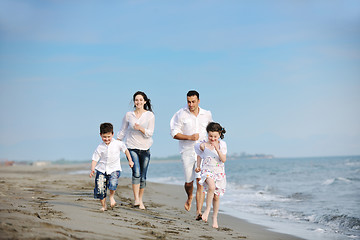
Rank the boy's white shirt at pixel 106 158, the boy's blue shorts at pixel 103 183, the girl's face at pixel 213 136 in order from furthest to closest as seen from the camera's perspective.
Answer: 1. the boy's white shirt at pixel 106 158
2. the boy's blue shorts at pixel 103 183
3. the girl's face at pixel 213 136

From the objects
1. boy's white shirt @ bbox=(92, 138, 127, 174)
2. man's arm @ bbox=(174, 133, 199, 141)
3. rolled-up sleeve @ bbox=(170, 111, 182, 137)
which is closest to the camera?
boy's white shirt @ bbox=(92, 138, 127, 174)

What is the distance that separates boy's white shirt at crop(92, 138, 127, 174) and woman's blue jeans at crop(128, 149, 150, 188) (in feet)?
2.03

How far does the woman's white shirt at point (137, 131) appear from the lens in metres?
6.96

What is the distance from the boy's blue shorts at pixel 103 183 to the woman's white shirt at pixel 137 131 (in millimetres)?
795

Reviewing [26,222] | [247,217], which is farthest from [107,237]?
[247,217]

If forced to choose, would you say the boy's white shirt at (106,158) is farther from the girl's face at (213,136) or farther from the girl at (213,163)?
the girl's face at (213,136)

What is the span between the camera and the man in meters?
6.44

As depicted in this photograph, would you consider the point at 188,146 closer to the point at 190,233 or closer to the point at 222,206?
the point at 190,233

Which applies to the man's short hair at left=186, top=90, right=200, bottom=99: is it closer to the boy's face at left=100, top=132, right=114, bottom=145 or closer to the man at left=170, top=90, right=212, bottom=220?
the man at left=170, top=90, right=212, bottom=220

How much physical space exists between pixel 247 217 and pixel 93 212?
3738mm

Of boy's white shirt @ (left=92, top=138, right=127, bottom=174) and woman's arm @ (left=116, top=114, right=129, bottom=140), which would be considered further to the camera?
woman's arm @ (left=116, top=114, right=129, bottom=140)

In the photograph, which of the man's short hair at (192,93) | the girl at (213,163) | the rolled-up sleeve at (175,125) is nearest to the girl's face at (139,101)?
the rolled-up sleeve at (175,125)

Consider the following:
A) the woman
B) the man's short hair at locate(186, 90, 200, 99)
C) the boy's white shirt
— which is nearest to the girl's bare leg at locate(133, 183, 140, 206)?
the woman

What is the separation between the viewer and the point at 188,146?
6523 mm
